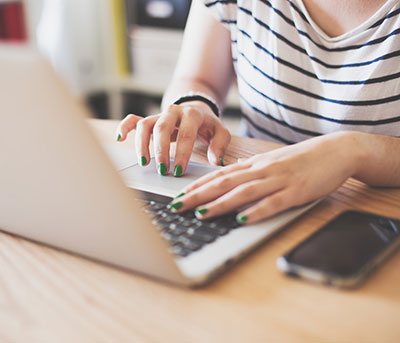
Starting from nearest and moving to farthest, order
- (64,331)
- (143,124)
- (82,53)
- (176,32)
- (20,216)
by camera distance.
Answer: (64,331), (20,216), (143,124), (176,32), (82,53)

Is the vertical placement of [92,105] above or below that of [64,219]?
below

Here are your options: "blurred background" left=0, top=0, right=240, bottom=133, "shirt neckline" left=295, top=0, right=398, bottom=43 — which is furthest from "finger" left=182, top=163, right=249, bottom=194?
"blurred background" left=0, top=0, right=240, bottom=133

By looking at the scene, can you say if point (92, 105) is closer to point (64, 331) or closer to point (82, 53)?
point (82, 53)

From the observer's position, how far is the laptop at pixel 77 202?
0.37 metres

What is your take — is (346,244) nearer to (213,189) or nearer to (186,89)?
(213,189)

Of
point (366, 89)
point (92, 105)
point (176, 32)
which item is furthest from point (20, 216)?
point (92, 105)

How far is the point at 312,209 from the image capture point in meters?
0.61

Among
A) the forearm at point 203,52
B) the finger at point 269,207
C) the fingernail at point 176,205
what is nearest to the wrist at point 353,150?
the finger at point 269,207

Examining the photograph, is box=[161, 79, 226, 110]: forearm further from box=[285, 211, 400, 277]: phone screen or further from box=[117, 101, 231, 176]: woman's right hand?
box=[285, 211, 400, 277]: phone screen

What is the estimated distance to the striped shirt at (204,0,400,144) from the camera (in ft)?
2.79

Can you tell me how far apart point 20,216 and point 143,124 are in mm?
304

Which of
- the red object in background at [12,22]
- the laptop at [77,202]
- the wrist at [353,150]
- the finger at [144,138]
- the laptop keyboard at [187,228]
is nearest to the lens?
the laptop at [77,202]

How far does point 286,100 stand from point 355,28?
17 cm

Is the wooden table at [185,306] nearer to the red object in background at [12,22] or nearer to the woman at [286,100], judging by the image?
the woman at [286,100]
